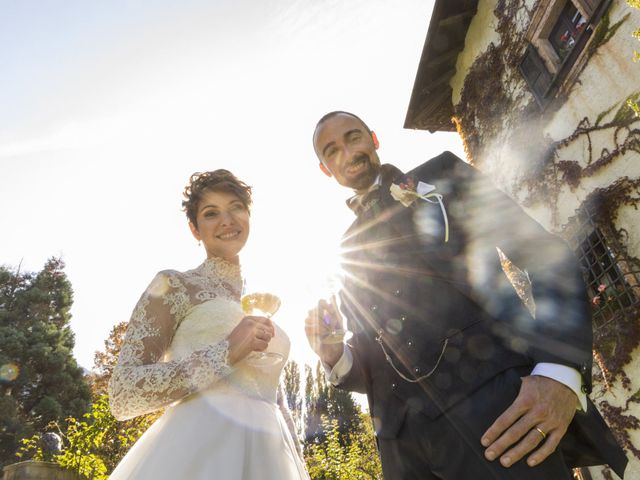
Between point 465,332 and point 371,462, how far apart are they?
12711mm

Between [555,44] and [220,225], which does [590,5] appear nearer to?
[555,44]

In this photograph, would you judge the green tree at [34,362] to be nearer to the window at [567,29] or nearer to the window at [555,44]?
the window at [555,44]

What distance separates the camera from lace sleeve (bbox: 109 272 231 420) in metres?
2.28

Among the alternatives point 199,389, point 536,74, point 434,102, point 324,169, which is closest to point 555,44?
point 536,74

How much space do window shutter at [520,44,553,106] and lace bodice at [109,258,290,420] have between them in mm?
5441

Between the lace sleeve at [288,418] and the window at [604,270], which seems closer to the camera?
the lace sleeve at [288,418]

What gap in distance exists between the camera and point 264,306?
2850 mm

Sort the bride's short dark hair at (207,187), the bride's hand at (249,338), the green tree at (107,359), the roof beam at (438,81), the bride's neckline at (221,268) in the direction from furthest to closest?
1. the green tree at (107,359)
2. the roof beam at (438,81)
3. the bride's short dark hair at (207,187)
4. the bride's neckline at (221,268)
5. the bride's hand at (249,338)

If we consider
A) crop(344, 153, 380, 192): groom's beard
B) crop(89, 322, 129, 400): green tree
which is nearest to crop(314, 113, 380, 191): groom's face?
crop(344, 153, 380, 192): groom's beard

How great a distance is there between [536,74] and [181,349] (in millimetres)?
6367

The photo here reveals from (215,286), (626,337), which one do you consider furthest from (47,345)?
(626,337)

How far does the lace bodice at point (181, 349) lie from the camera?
229cm

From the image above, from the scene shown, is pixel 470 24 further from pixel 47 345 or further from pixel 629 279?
pixel 47 345

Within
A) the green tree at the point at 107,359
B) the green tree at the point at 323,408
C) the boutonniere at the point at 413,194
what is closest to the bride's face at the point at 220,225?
the boutonniere at the point at 413,194
